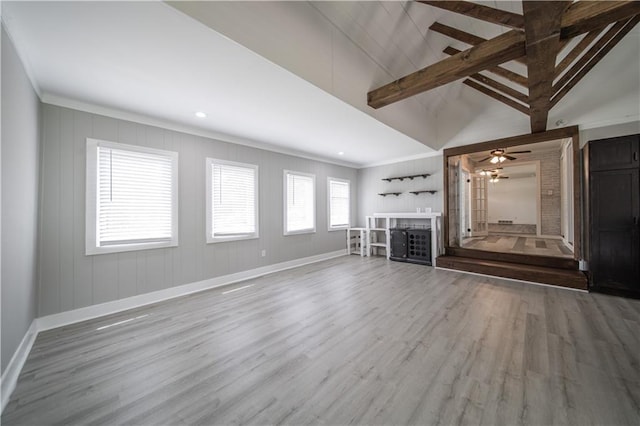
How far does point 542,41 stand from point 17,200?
14.6 feet

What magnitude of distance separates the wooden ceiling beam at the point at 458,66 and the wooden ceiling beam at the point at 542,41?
0.17 m

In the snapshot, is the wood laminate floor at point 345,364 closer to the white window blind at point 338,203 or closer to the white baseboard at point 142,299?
the white baseboard at point 142,299

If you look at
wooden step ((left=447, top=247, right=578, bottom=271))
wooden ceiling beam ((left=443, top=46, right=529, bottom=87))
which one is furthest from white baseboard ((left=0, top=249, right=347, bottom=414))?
wooden ceiling beam ((left=443, top=46, right=529, bottom=87))

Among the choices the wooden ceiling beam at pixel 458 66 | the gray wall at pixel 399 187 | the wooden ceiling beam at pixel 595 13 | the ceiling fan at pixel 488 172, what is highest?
the wooden ceiling beam at pixel 458 66

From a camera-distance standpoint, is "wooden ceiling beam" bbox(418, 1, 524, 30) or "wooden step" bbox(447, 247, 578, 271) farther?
"wooden step" bbox(447, 247, 578, 271)

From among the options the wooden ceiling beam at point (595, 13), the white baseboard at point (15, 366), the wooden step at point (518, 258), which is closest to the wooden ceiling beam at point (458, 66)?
the wooden ceiling beam at point (595, 13)

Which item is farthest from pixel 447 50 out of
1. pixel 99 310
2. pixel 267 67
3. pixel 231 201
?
pixel 99 310

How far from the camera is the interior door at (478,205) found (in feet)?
25.3

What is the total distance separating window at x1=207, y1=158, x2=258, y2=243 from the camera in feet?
13.0

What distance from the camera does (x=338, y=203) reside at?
21.4ft

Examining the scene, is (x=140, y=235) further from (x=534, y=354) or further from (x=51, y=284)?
(x=534, y=354)

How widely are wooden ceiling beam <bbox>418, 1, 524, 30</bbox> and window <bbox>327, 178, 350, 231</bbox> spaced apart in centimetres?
403

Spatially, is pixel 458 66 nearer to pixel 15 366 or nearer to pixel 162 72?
pixel 162 72

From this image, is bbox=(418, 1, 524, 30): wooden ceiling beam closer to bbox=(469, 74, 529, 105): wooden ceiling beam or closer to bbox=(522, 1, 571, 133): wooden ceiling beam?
bbox=(522, 1, 571, 133): wooden ceiling beam
